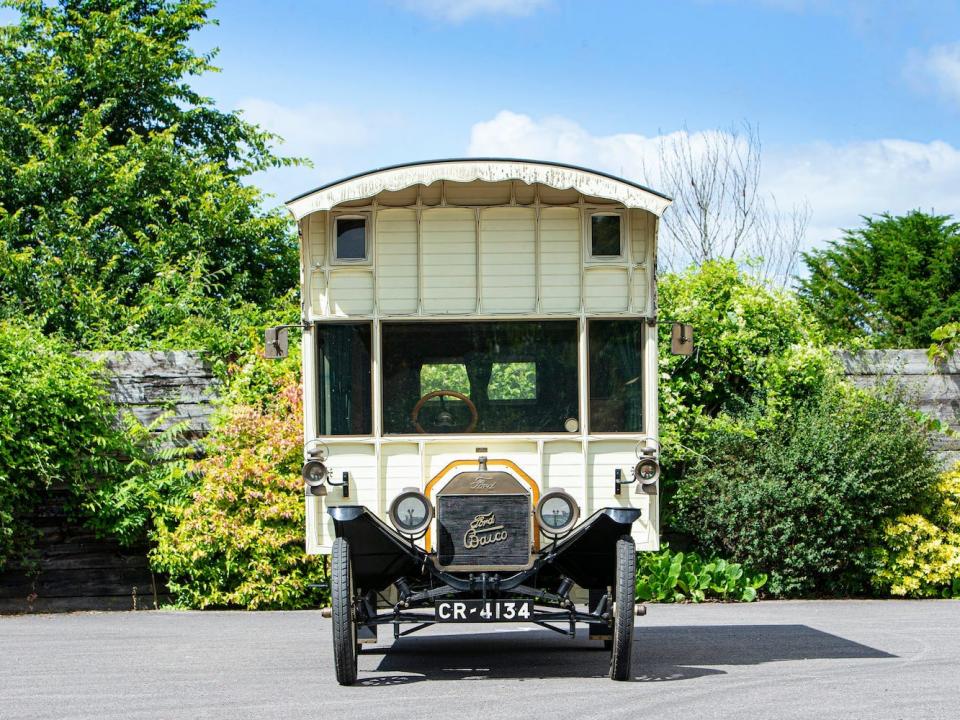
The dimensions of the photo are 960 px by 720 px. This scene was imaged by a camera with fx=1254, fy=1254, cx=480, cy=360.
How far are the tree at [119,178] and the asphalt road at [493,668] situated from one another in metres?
6.77

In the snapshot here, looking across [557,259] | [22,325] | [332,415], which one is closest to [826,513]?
[557,259]

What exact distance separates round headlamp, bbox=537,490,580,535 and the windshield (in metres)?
0.60

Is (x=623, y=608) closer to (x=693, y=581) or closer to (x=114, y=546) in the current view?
(x=693, y=581)

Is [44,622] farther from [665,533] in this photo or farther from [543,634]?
[665,533]

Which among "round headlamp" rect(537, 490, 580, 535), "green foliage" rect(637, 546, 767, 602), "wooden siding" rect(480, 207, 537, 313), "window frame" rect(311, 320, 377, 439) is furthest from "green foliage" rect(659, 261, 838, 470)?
"window frame" rect(311, 320, 377, 439)

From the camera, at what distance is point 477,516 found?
7.72m

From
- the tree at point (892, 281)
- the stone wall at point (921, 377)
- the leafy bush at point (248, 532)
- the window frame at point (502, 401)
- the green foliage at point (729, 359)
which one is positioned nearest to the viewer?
the window frame at point (502, 401)

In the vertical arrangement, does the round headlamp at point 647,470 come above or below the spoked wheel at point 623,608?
above

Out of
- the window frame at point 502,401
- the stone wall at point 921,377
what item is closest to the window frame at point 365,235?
the window frame at point 502,401

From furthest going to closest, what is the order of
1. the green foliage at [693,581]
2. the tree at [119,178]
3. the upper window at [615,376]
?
the tree at [119,178] → the green foliage at [693,581] → the upper window at [615,376]

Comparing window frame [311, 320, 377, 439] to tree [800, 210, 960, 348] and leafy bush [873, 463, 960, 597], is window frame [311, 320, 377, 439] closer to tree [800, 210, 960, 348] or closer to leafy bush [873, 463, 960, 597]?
leafy bush [873, 463, 960, 597]

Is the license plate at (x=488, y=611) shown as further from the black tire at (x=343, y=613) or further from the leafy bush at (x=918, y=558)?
the leafy bush at (x=918, y=558)

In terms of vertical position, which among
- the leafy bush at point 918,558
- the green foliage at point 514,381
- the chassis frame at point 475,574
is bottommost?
the leafy bush at point 918,558

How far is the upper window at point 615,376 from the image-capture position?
8.41 meters
